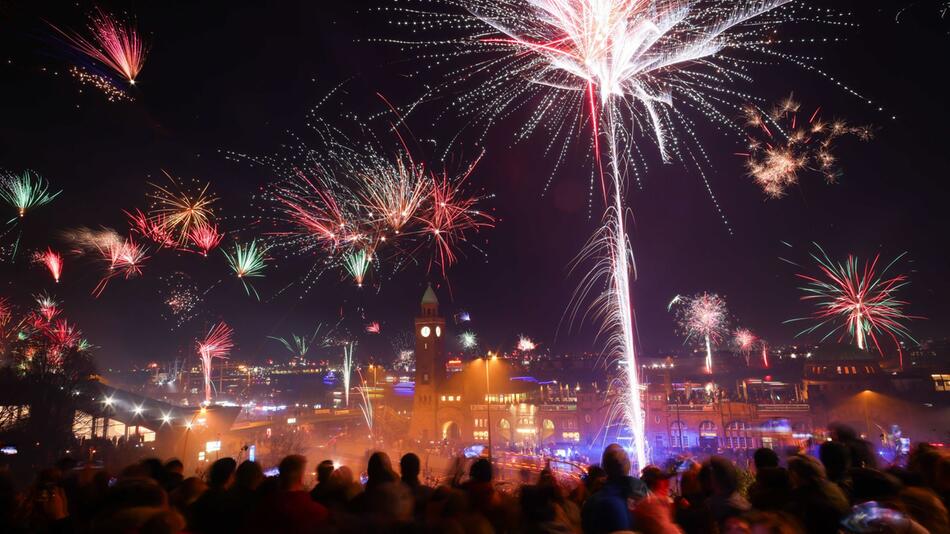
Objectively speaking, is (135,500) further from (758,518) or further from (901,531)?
(901,531)

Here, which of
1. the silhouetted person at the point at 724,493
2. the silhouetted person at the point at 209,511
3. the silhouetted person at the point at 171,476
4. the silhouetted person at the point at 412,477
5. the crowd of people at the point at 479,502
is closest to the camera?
the crowd of people at the point at 479,502

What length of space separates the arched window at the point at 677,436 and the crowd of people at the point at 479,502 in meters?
52.7

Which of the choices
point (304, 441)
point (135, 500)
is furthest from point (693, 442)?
point (135, 500)

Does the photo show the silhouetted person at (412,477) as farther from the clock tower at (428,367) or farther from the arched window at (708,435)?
the clock tower at (428,367)

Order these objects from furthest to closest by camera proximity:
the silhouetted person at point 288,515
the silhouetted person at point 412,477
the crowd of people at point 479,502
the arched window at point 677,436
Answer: the arched window at point 677,436, the silhouetted person at point 412,477, the silhouetted person at point 288,515, the crowd of people at point 479,502

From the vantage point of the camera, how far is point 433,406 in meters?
65.4

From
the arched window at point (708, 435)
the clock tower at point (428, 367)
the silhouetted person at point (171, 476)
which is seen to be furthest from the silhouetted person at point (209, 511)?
the clock tower at point (428, 367)

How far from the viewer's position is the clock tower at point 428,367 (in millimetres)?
65250

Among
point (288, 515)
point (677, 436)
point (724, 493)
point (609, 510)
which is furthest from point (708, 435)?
point (288, 515)

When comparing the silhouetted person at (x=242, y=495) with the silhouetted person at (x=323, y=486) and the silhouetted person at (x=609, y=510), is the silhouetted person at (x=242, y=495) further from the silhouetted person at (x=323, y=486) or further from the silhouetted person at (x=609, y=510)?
the silhouetted person at (x=609, y=510)

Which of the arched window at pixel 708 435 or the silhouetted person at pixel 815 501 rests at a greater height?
the silhouetted person at pixel 815 501

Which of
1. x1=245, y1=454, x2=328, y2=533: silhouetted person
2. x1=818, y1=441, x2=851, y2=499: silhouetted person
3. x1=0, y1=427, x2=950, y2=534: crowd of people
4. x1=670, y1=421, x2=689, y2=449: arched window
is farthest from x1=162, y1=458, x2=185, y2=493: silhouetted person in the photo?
x1=670, y1=421, x2=689, y2=449: arched window

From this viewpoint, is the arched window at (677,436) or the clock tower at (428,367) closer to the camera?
the arched window at (677,436)

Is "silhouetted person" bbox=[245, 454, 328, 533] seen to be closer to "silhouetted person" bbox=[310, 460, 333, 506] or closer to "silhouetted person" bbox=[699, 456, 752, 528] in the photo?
"silhouetted person" bbox=[310, 460, 333, 506]
